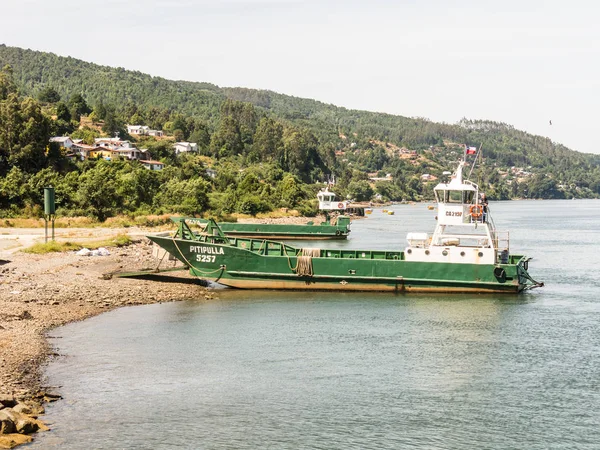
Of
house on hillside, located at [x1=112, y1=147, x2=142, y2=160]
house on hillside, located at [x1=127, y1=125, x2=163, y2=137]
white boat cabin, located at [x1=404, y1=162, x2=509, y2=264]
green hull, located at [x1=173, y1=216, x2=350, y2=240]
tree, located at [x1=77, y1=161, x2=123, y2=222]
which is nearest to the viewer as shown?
white boat cabin, located at [x1=404, y1=162, x2=509, y2=264]

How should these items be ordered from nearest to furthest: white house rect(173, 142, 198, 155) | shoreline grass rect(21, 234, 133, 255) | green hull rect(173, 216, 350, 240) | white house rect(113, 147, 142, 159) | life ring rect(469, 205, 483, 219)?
life ring rect(469, 205, 483, 219)
shoreline grass rect(21, 234, 133, 255)
green hull rect(173, 216, 350, 240)
white house rect(113, 147, 142, 159)
white house rect(173, 142, 198, 155)

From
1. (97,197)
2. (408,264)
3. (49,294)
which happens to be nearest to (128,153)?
(97,197)

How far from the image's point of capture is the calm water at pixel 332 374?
18.2m

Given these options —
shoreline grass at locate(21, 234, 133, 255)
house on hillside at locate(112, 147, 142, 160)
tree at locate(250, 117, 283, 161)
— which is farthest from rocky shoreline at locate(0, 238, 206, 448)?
tree at locate(250, 117, 283, 161)

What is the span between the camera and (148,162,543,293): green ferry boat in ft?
117

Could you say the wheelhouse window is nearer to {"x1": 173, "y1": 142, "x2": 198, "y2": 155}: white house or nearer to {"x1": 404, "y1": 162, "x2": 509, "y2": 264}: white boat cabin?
{"x1": 404, "y1": 162, "x2": 509, "y2": 264}: white boat cabin

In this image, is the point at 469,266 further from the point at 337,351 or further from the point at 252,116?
the point at 252,116

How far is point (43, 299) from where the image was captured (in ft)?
99.6

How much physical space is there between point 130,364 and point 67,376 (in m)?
2.43

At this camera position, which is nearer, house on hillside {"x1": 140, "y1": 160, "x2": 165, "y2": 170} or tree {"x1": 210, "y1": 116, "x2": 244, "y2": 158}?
house on hillside {"x1": 140, "y1": 160, "x2": 165, "y2": 170}

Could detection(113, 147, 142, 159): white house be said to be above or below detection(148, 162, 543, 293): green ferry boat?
above

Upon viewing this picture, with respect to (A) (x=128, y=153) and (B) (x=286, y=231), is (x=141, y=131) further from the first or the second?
(B) (x=286, y=231)

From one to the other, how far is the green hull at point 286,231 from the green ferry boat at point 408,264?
110 ft

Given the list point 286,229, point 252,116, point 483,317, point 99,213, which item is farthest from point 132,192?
point 252,116
